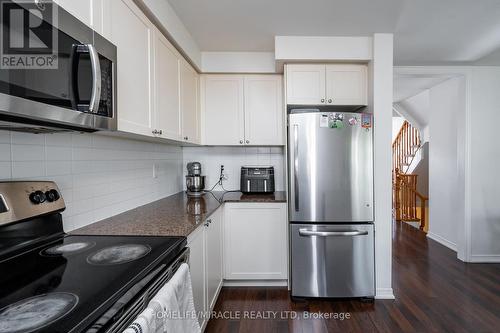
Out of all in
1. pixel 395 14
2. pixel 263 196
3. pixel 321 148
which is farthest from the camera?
pixel 263 196

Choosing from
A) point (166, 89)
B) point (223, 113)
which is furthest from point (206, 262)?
point (223, 113)

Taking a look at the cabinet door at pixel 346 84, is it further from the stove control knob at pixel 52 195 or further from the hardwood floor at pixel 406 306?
the stove control knob at pixel 52 195

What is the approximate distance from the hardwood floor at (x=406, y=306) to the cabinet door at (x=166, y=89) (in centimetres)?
153

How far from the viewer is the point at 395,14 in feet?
6.26

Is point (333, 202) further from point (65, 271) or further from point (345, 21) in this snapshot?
point (65, 271)

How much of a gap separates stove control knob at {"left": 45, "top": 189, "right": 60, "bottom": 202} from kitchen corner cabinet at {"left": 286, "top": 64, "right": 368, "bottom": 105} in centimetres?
190

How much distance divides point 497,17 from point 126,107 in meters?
2.89

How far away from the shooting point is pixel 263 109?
268 cm

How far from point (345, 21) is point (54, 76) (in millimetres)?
2050

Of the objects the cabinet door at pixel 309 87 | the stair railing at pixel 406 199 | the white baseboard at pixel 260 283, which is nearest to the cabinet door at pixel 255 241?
the white baseboard at pixel 260 283

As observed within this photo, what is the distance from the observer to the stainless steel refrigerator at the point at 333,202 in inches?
82.9

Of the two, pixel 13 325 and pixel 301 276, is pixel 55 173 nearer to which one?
pixel 13 325

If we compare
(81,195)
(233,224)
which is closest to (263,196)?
(233,224)

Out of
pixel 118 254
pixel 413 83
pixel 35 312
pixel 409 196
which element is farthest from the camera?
pixel 409 196
